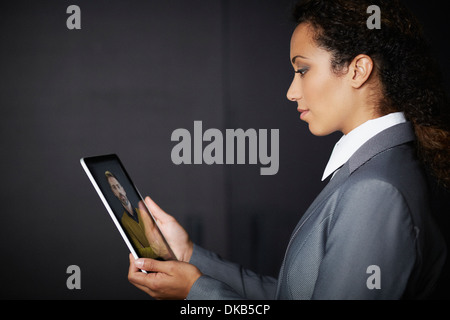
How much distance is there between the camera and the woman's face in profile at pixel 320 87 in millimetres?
901

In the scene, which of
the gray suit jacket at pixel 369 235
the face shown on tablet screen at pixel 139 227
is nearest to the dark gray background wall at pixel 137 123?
the face shown on tablet screen at pixel 139 227

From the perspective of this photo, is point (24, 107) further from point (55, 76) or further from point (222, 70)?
point (222, 70)

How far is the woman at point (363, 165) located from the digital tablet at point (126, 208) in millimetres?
84

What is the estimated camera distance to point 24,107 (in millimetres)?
1944

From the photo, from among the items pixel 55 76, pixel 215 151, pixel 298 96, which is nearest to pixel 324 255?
pixel 298 96

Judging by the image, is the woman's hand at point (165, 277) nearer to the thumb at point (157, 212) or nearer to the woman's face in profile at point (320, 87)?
the thumb at point (157, 212)

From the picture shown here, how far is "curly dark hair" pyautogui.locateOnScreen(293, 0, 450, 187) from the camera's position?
870mm

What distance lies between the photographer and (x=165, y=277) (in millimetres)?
899

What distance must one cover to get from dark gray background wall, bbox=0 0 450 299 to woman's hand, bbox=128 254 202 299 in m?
1.27

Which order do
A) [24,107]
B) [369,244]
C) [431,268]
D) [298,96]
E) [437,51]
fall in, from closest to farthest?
[369,244] → [431,268] → [298,96] → [24,107] → [437,51]

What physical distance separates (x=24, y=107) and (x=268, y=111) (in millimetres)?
1338

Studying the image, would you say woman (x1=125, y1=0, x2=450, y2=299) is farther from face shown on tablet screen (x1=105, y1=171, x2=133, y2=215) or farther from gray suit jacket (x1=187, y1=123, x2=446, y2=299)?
face shown on tablet screen (x1=105, y1=171, x2=133, y2=215)

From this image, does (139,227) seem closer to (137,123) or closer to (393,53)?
(393,53)

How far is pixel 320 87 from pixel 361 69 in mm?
103
